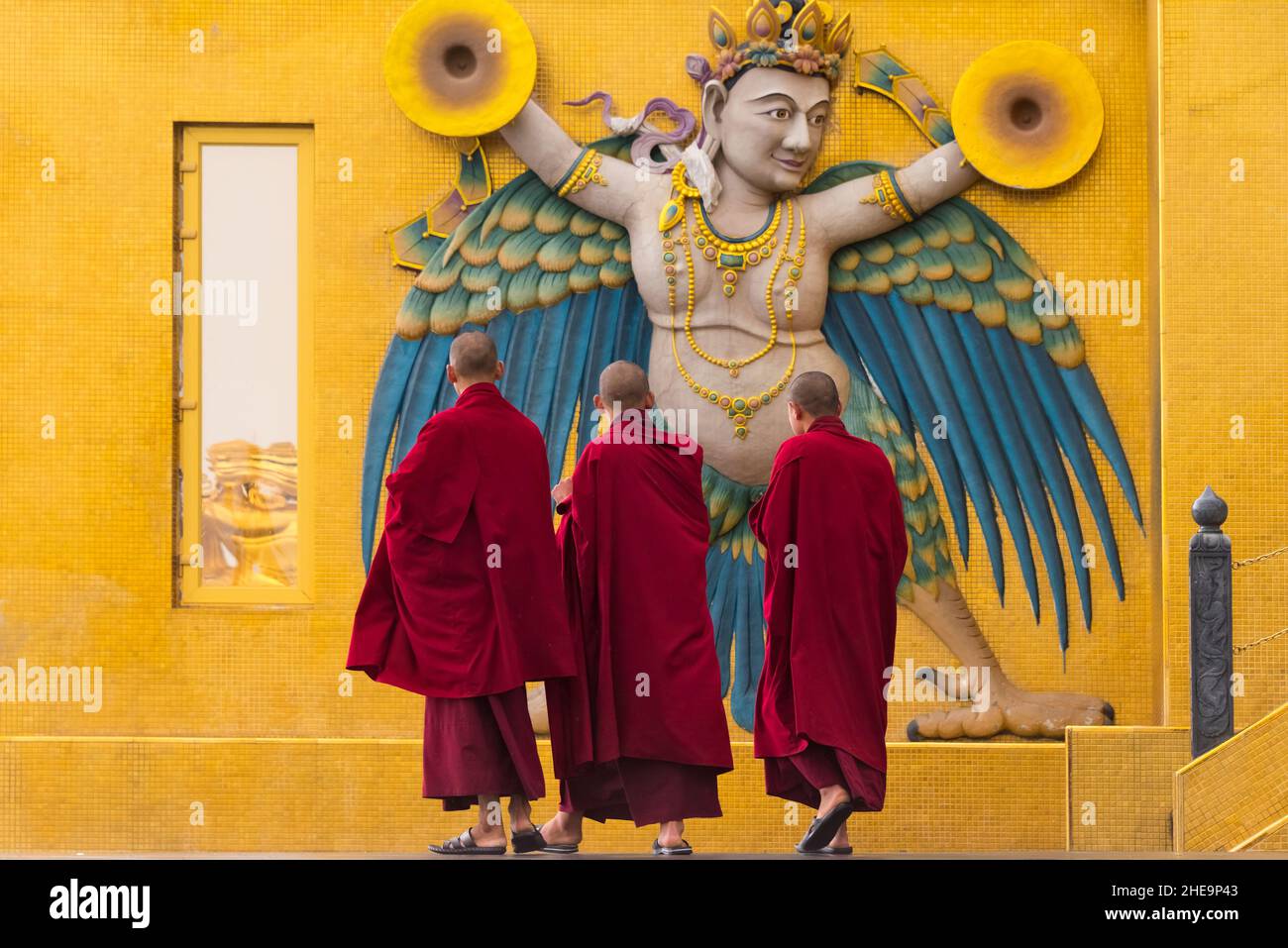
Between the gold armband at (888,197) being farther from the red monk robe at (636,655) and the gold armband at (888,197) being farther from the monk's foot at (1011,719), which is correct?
the red monk robe at (636,655)

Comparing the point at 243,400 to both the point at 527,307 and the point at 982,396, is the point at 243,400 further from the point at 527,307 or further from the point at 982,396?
the point at 982,396

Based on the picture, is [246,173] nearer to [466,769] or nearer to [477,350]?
[477,350]

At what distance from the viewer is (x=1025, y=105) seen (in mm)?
7934

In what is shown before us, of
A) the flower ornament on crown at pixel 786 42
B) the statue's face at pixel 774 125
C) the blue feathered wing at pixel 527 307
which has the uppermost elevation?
the flower ornament on crown at pixel 786 42

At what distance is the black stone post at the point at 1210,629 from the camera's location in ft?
23.6

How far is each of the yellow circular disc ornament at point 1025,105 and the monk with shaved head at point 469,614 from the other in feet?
10.5

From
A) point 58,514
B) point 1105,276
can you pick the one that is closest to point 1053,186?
point 1105,276

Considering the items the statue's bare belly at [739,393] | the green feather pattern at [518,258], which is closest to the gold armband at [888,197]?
the statue's bare belly at [739,393]

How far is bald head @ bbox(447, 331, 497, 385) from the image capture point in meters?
5.82

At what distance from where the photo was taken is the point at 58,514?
805 cm

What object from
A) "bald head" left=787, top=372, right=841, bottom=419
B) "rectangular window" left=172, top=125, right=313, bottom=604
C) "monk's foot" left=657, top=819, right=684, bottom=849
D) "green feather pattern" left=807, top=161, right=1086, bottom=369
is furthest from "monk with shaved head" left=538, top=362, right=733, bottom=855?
"rectangular window" left=172, top=125, right=313, bottom=604

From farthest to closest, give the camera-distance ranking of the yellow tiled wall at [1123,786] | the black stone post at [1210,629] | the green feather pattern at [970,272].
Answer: the green feather pattern at [970,272] < the yellow tiled wall at [1123,786] < the black stone post at [1210,629]

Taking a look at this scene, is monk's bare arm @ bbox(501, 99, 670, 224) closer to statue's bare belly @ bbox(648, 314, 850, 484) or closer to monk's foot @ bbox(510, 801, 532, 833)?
statue's bare belly @ bbox(648, 314, 850, 484)

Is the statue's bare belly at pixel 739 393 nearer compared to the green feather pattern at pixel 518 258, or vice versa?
the statue's bare belly at pixel 739 393
